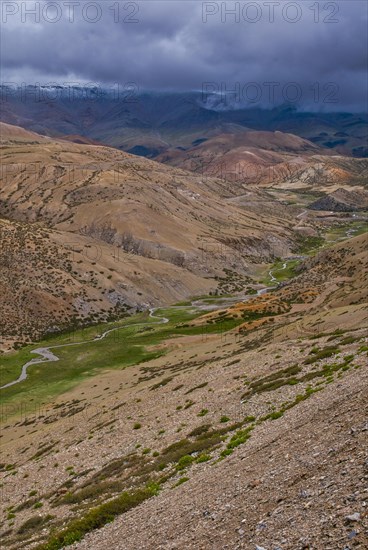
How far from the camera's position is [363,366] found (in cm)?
2955

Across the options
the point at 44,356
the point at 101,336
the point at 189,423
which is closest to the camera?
the point at 189,423

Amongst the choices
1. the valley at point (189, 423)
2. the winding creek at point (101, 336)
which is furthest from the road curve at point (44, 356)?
the valley at point (189, 423)

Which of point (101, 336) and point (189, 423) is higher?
point (189, 423)

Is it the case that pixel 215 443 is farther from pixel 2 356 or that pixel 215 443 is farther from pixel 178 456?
pixel 2 356

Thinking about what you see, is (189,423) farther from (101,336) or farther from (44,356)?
(101,336)

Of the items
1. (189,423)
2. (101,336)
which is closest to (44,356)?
(101,336)

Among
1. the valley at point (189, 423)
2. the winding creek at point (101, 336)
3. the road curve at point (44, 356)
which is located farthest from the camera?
the winding creek at point (101, 336)

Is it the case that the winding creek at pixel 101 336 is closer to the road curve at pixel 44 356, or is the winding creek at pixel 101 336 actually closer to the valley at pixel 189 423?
the road curve at pixel 44 356

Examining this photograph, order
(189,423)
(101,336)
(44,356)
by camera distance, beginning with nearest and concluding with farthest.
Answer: (189,423)
(44,356)
(101,336)

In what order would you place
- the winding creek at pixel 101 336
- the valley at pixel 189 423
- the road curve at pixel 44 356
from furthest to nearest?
the winding creek at pixel 101 336 < the road curve at pixel 44 356 < the valley at pixel 189 423

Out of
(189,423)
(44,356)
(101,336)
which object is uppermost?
(189,423)

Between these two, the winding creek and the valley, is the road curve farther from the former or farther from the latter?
the valley

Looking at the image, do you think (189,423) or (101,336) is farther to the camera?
(101,336)

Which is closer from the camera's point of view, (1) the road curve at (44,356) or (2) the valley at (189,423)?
(2) the valley at (189,423)
